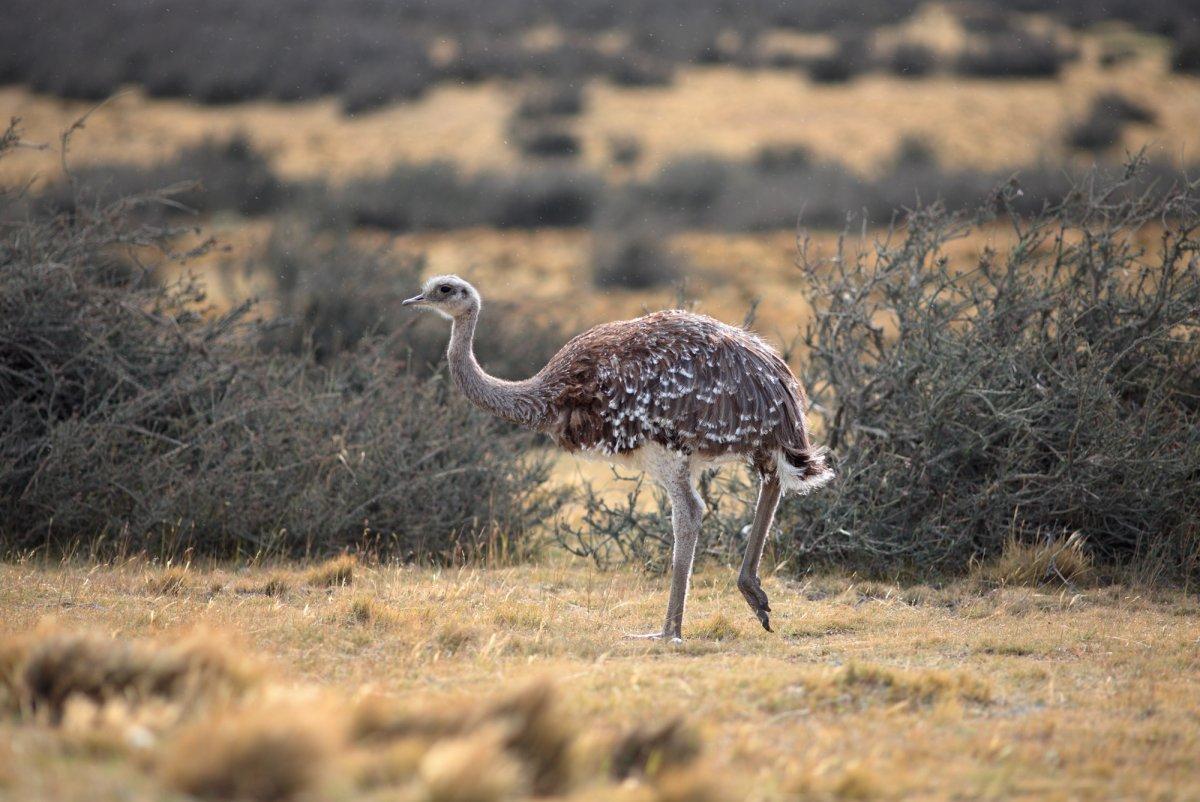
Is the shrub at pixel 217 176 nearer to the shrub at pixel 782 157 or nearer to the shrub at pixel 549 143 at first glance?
the shrub at pixel 549 143

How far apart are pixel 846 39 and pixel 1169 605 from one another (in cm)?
4392

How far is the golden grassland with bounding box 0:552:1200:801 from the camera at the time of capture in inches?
167

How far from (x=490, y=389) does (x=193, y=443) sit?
9.66 ft

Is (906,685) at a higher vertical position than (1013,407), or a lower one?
lower

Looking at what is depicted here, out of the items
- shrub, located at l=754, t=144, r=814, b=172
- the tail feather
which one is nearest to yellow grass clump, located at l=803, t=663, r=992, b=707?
the tail feather

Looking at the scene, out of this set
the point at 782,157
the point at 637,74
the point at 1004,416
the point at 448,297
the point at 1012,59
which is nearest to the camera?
the point at 448,297

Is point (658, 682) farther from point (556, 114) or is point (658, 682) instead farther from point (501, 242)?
point (556, 114)

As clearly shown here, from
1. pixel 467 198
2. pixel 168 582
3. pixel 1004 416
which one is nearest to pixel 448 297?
pixel 168 582

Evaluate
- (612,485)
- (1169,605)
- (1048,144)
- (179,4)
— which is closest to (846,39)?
(1048,144)

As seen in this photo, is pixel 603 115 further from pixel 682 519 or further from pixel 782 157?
pixel 682 519

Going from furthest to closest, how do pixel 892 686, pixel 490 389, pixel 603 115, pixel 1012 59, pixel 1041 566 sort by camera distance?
pixel 1012 59, pixel 603 115, pixel 1041 566, pixel 490 389, pixel 892 686

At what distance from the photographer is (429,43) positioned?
48688 mm

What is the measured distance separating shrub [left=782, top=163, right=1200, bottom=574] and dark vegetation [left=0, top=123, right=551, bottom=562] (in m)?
2.69

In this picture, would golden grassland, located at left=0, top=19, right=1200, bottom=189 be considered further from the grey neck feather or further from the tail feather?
the tail feather
